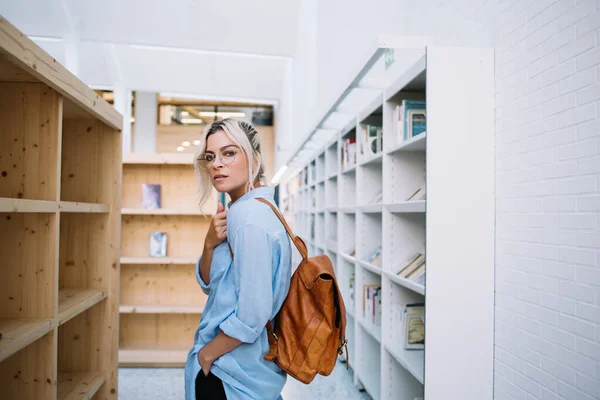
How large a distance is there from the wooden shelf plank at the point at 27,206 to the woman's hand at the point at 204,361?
0.71 m

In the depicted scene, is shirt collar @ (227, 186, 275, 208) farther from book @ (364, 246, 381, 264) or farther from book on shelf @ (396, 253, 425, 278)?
book @ (364, 246, 381, 264)

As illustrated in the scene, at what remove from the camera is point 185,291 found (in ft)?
14.8

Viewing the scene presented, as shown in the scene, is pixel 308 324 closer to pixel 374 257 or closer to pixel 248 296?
pixel 248 296

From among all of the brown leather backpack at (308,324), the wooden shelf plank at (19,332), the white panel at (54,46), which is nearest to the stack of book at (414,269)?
the brown leather backpack at (308,324)

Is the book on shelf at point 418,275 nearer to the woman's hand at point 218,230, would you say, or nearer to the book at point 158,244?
the woman's hand at point 218,230

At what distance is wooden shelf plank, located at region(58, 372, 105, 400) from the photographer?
6.68 feet

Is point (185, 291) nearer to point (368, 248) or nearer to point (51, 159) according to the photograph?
point (368, 248)

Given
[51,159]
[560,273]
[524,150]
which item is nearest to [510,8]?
[524,150]

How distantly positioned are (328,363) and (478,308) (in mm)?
1204

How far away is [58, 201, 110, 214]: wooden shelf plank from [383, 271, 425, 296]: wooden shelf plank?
167cm

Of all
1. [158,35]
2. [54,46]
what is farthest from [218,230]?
[54,46]

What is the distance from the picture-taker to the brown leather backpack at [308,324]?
1.53 metres

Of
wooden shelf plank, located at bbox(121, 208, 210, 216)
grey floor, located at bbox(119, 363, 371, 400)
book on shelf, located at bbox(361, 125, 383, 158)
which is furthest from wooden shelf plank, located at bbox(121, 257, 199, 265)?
book on shelf, located at bbox(361, 125, 383, 158)

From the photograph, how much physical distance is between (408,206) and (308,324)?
1.36 m
